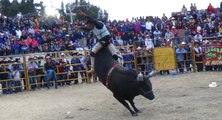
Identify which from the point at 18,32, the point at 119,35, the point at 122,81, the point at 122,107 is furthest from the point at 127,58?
the point at 122,81

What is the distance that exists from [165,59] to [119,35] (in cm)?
731

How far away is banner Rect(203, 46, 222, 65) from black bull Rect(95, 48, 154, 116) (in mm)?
10160

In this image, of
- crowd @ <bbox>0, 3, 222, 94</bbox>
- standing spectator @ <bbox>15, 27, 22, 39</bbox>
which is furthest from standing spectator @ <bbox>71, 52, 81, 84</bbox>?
standing spectator @ <bbox>15, 27, 22, 39</bbox>

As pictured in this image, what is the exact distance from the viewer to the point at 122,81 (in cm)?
860

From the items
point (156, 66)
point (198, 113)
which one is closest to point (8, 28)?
point (156, 66)

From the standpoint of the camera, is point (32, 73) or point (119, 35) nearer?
point (32, 73)

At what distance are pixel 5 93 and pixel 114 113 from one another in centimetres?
899

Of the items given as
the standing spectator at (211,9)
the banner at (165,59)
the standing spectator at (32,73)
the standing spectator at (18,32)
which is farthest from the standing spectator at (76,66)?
the standing spectator at (211,9)

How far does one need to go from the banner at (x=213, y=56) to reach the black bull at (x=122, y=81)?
1016 centimetres

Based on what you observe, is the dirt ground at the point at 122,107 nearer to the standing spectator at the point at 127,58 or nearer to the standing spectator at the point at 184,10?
the standing spectator at the point at 127,58

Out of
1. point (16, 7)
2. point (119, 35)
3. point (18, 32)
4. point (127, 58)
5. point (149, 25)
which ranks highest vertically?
point (16, 7)

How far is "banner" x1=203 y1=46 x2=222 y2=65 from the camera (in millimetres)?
18422

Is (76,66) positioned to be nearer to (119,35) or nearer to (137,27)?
(119,35)

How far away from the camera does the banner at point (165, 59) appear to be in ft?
62.9
